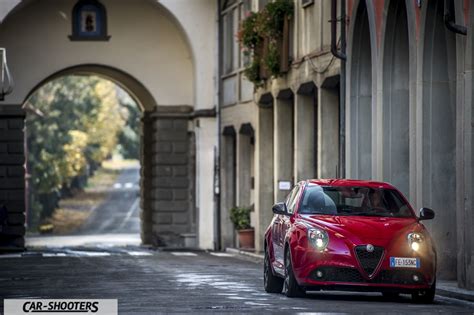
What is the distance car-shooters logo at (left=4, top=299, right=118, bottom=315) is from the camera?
1656 centimetres

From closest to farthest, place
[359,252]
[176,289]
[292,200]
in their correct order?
[359,252], [292,200], [176,289]

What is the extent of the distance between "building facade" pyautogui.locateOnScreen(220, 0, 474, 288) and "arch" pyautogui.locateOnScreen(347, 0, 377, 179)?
0.06 ft

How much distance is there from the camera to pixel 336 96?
3347 centimetres

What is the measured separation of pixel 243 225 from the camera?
41.6 metres

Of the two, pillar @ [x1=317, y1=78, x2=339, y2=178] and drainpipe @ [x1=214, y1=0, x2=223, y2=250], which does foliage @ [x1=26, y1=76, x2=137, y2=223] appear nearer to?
drainpipe @ [x1=214, y1=0, x2=223, y2=250]

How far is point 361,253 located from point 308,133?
1763 cm

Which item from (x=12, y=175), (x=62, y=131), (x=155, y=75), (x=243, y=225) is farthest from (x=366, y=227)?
(x=62, y=131)

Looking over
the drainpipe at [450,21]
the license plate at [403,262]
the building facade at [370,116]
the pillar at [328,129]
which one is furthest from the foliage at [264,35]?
the license plate at [403,262]

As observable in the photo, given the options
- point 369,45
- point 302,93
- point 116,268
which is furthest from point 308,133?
point 116,268

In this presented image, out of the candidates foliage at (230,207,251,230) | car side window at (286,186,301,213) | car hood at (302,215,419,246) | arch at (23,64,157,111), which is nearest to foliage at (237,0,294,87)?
foliage at (230,207,251,230)

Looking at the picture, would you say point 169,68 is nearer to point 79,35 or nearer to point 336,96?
point 79,35

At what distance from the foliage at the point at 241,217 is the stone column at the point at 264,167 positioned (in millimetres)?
1154

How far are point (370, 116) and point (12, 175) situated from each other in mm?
16760

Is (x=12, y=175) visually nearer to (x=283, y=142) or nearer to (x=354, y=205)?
(x=283, y=142)
